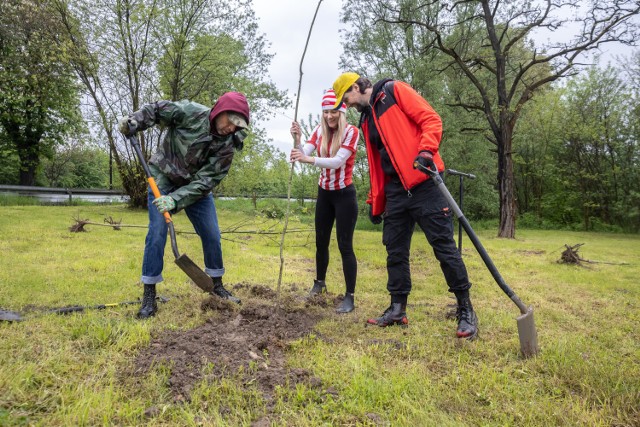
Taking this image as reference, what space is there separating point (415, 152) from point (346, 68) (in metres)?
14.9

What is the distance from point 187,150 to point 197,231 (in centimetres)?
Result: 81

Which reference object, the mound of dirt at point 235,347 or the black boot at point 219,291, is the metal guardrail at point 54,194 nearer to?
the black boot at point 219,291

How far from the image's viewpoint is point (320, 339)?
9.99 feet

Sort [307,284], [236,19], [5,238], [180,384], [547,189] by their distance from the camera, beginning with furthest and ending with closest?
[547,189] < [236,19] < [5,238] < [307,284] < [180,384]

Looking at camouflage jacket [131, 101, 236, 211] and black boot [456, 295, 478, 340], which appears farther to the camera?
camouflage jacket [131, 101, 236, 211]

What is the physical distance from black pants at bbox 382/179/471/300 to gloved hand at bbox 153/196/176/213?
6.06ft

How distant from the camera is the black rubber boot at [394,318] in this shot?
352cm

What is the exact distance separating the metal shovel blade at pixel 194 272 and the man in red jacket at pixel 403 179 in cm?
151

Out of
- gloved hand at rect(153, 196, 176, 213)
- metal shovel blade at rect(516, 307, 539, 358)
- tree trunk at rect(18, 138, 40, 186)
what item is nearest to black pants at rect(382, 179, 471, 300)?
metal shovel blade at rect(516, 307, 539, 358)

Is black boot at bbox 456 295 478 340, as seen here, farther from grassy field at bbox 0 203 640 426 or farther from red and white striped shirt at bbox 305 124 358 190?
red and white striped shirt at bbox 305 124 358 190

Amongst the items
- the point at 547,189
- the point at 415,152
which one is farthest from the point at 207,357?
the point at 547,189

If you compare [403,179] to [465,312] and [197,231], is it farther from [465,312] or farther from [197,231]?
[197,231]

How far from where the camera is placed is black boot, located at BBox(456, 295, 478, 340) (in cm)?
321

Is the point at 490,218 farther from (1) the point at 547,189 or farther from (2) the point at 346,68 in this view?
(2) the point at 346,68
